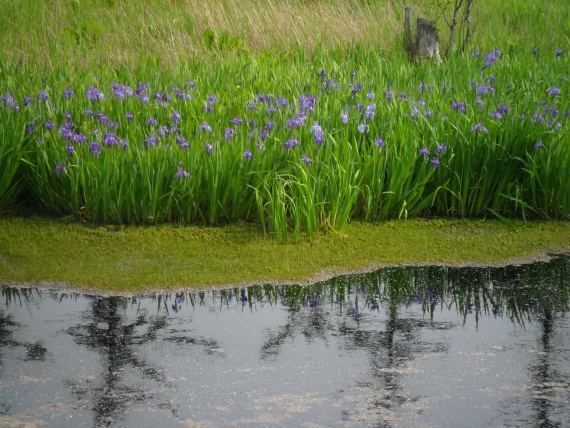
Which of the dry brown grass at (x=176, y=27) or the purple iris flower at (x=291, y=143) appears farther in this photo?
the dry brown grass at (x=176, y=27)

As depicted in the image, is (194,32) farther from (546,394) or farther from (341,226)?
(546,394)

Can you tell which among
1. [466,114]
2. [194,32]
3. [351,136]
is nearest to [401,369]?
[351,136]

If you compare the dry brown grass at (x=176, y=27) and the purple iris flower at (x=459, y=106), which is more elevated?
the dry brown grass at (x=176, y=27)

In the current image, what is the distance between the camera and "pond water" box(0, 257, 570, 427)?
299 cm

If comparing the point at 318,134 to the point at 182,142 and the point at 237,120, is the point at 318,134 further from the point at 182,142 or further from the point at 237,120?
the point at 182,142

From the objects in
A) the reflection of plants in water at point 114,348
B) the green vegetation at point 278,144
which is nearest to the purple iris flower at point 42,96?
the green vegetation at point 278,144

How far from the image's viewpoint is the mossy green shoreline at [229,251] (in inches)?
175

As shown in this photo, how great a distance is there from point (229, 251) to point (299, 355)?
1.47m

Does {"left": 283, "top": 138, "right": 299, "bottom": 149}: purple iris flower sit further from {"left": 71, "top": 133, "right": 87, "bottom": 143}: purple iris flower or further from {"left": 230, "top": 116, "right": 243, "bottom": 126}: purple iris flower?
{"left": 71, "top": 133, "right": 87, "bottom": 143}: purple iris flower

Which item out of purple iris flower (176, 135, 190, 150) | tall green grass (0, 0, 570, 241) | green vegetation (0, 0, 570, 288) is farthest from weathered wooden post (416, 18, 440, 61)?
purple iris flower (176, 135, 190, 150)

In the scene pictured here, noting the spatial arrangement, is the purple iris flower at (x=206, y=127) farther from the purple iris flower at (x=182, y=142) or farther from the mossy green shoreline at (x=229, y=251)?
the mossy green shoreline at (x=229, y=251)

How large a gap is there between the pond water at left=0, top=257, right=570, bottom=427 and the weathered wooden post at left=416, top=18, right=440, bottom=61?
4.77 m

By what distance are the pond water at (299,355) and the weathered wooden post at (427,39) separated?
4769 mm

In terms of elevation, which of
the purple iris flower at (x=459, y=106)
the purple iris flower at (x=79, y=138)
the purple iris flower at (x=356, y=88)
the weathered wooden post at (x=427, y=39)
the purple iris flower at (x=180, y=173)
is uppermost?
the weathered wooden post at (x=427, y=39)
